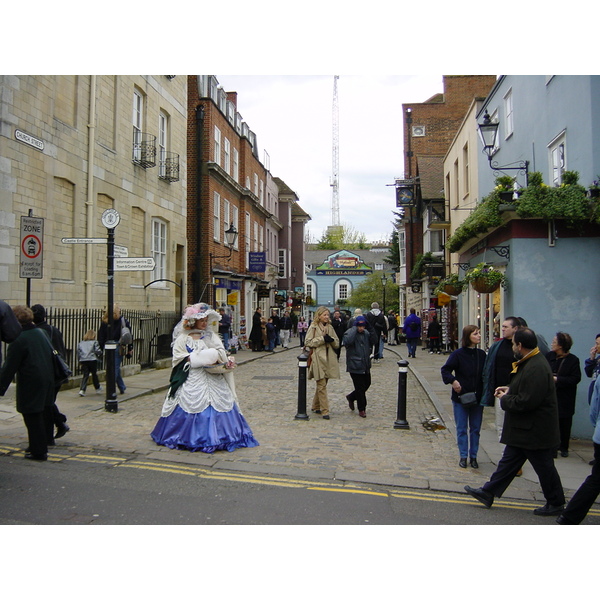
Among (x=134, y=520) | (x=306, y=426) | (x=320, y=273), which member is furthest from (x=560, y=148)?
(x=320, y=273)

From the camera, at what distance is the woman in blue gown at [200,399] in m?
7.04

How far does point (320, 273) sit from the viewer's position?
77062 mm

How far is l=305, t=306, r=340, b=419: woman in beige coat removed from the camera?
31.4 feet

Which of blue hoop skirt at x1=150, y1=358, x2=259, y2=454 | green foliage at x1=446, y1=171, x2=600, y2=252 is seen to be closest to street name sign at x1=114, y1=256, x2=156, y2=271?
blue hoop skirt at x1=150, y1=358, x2=259, y2=454

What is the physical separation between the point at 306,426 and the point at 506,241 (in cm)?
471

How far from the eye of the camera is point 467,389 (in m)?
Answer: 6.64

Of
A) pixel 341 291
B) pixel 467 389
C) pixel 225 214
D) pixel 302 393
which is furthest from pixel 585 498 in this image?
pixel 341 291

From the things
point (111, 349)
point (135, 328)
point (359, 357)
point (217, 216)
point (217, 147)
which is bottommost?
point (359, 357)

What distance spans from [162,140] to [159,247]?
3531 millimetres

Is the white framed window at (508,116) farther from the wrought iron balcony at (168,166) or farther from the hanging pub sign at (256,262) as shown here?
the hanging pub sign at (256,262)

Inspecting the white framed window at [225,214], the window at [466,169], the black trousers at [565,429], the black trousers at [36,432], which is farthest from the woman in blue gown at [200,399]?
the white framed window at [225,214]

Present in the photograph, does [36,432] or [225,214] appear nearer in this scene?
[36,432]

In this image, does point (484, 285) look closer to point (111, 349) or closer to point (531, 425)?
point (531, 425)

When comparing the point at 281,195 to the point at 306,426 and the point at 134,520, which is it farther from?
the point at 134,520
